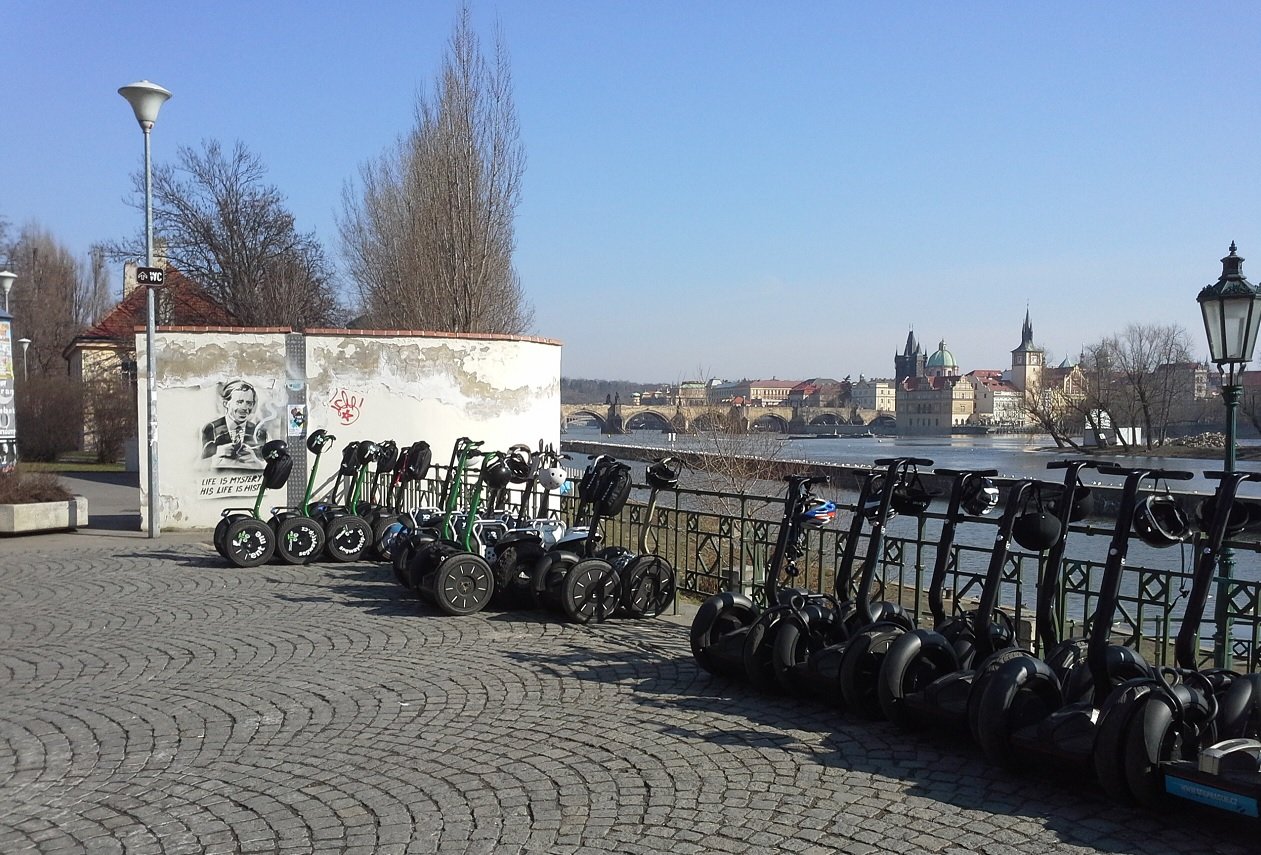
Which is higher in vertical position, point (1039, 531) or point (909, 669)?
point (1039, 531)

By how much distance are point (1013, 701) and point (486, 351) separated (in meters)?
11.4

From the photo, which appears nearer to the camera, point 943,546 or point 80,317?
point 943,546

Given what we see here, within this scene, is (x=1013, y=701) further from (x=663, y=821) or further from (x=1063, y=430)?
(x=1063, y=430)

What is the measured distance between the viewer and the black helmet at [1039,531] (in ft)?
16.6

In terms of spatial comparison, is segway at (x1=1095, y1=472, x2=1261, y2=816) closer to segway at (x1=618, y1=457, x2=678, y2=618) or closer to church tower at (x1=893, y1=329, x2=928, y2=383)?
segway at (x1=618, y1=457, x2=678, y2=618)

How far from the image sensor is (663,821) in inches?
167

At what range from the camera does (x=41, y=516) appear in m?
13.9

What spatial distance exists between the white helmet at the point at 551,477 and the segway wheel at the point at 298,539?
10.6 feet

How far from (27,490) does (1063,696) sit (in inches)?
535

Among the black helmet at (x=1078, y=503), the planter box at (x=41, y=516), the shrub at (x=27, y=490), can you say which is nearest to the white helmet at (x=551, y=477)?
the black helmet at (x=1078, y=503)

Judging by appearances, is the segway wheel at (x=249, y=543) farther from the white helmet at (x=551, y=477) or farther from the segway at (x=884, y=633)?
the segway at (x=884, y=633)

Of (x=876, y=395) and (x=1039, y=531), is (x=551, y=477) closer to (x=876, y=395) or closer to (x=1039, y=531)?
(x=1039, y=531)

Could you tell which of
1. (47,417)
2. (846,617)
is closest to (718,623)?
(846,617)

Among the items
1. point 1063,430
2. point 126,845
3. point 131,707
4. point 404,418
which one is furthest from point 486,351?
point 1063,430
